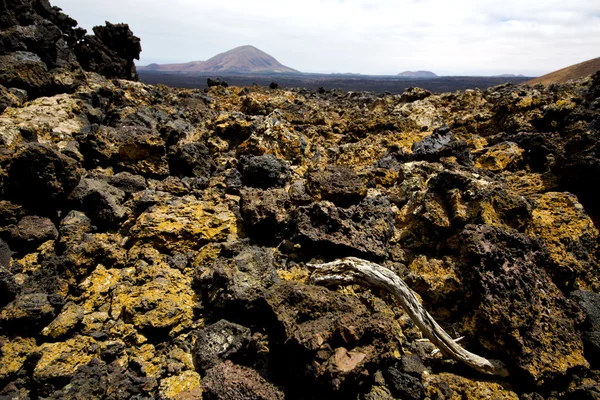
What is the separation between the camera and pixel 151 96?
12961 millimetres

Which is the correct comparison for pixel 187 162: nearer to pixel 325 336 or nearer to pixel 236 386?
pixel 236 386

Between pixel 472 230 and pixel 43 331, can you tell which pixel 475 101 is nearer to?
pixel 472 230

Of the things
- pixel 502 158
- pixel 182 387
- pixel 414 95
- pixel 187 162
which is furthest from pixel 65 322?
pixel 414 95

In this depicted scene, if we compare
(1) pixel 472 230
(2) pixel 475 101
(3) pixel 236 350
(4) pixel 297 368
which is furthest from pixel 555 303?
(2) pixel 475 101

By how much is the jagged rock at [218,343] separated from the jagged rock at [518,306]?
99.2 inches

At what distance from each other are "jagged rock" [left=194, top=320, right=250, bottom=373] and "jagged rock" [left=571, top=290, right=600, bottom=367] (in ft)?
12.0

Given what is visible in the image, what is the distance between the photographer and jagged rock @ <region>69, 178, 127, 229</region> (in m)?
4.90

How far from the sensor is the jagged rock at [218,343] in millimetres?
3256

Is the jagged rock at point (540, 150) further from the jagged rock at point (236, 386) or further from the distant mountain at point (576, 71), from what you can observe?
the distant mountain at point (576, 71)

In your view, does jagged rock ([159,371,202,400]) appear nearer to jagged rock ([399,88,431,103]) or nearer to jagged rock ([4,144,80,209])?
jagged rock ([4,144,80,209])

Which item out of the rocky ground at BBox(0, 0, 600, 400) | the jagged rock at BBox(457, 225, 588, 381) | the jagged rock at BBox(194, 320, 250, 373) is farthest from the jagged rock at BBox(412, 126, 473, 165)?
the jagged rock at BBox(194, 320, 250, 373)

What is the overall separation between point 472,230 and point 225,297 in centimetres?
303

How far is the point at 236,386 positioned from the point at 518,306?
2.96 meters

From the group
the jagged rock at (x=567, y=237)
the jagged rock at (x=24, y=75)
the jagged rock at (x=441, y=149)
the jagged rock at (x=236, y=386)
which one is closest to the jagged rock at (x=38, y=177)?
the jagged rock at (x=236, y=386)
